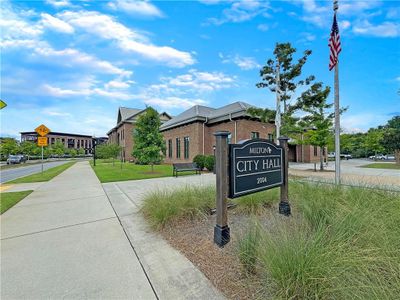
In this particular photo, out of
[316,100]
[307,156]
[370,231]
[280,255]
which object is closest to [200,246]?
[280,255]

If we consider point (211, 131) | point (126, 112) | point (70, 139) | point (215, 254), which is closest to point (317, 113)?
point (211, 131)

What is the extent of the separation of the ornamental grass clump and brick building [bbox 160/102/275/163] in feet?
48.8

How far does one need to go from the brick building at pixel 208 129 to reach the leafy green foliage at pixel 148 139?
6605 millimetres

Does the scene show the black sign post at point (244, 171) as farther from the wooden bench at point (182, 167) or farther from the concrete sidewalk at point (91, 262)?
the wooden bench at point (182, 167)

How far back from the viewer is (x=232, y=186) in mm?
3840

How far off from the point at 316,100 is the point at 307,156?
20.8 metres

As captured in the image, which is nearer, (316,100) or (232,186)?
(232,186)

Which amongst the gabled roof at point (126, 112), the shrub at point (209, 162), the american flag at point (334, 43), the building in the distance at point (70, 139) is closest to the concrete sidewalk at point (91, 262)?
the american flag at point (334, 43)

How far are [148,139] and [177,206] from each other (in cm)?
1361

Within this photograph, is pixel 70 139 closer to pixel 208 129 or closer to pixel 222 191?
pixel 208 129

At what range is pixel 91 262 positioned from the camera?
3268 millimetres

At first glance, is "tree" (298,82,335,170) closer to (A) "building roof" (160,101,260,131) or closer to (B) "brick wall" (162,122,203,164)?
(A) "building roof" (160,101,260,131)

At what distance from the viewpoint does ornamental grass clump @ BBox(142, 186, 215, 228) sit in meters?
4.69

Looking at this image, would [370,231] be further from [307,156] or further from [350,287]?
[307,156]
